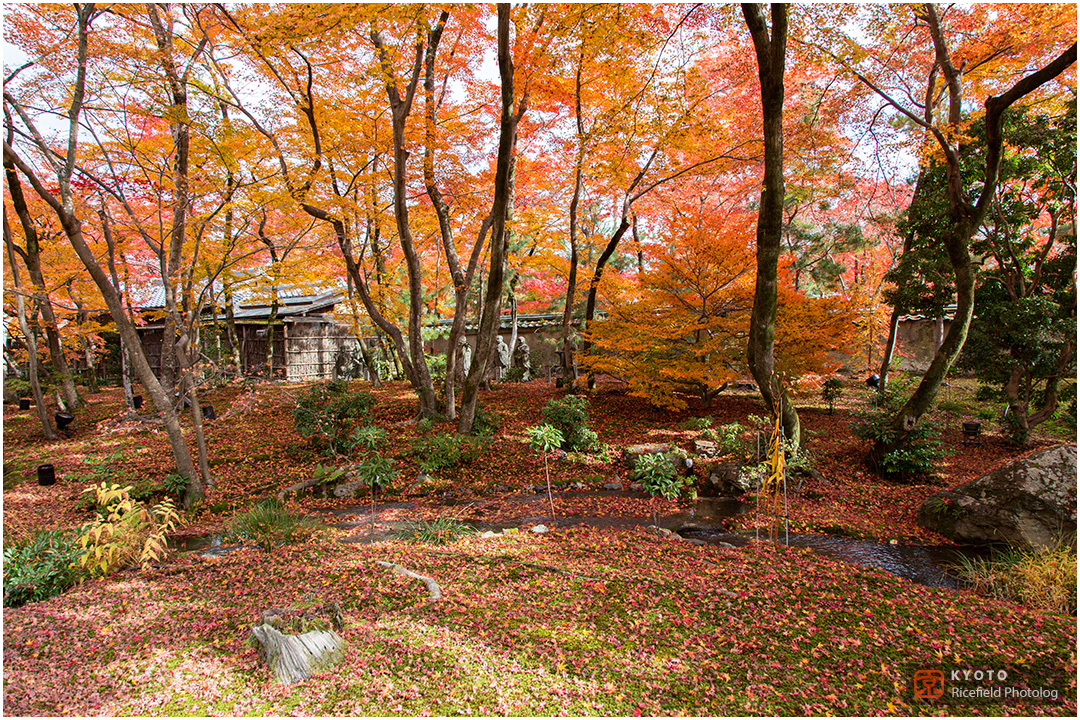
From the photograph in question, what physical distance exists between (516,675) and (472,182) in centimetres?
887

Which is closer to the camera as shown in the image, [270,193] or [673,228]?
[270,193]

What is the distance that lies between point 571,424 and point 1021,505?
213 inches

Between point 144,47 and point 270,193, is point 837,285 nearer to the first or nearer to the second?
point 270,193

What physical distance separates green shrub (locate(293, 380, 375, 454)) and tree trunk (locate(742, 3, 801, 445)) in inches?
248

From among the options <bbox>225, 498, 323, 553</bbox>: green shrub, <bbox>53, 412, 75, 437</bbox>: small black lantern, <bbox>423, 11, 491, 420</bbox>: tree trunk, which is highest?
<bbox>423, 11, 491, 420</bbox>: tree trunk

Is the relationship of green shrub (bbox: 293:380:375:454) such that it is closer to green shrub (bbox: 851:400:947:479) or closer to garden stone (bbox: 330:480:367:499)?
garden stone (bbox: 330:480:367:499)

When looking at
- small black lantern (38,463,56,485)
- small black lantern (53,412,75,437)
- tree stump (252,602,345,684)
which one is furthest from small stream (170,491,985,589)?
small black lantern (53,412,75,437)

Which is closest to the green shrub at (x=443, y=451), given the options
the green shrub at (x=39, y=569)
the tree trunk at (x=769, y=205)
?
the green shrub at (x=39, y=569)

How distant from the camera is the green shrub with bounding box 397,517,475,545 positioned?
494 centimetres

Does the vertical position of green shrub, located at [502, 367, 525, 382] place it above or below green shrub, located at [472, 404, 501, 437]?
above

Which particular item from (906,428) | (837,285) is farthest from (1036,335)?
(837,285)

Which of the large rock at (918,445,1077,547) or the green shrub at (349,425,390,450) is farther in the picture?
the green shrub at (349,425,390,450)

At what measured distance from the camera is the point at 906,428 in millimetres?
6691

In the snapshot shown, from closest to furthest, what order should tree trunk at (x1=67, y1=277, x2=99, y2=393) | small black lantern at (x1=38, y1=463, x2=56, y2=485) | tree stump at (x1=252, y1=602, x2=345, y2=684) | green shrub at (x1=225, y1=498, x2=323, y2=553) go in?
tree stump at (x1=252, y1=602, x2=345, y2=684), green shrub at (x1=225, y1=498, x2=323, y2=553), small black lantern at (x1=38, y1=463, x2=56, y2=485), tree trunk at (x1=67, y1=277, x2=99, y2=393)
